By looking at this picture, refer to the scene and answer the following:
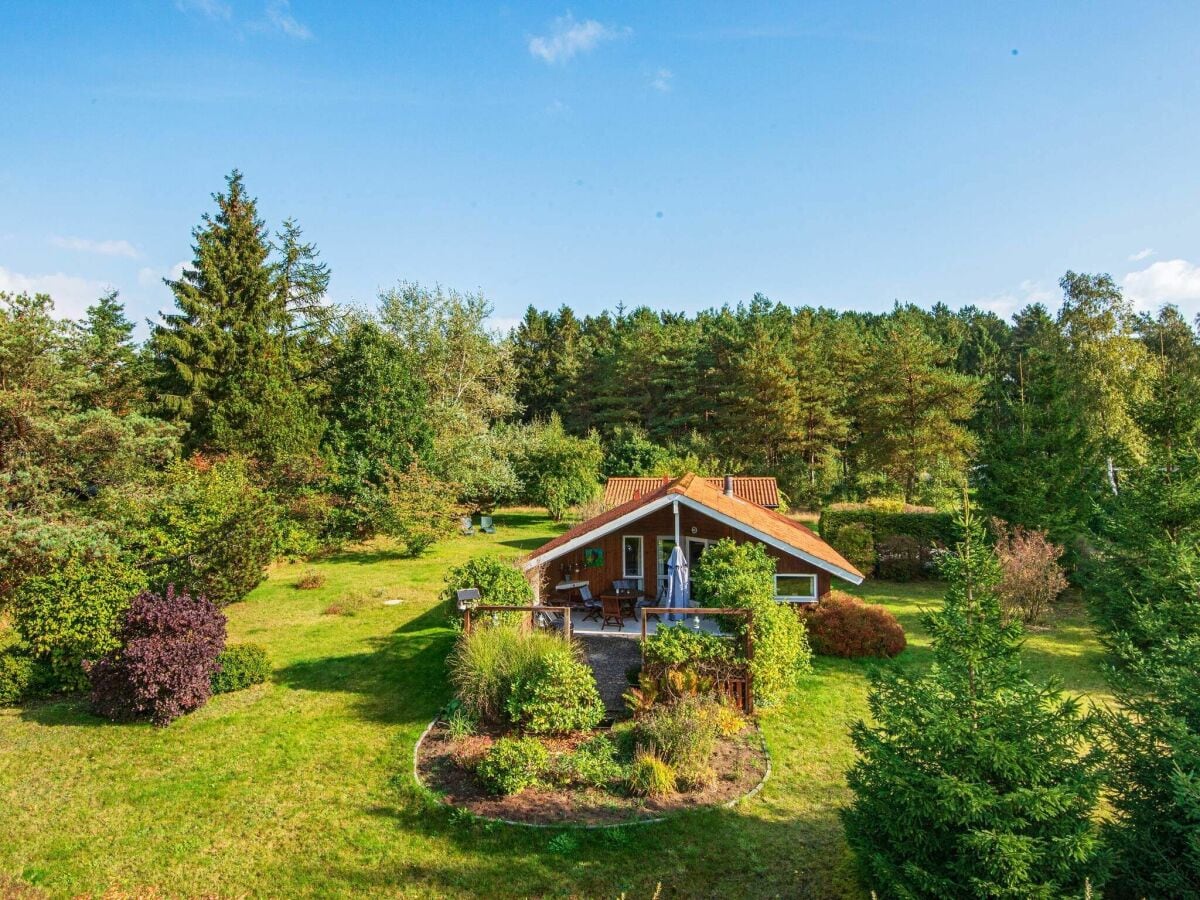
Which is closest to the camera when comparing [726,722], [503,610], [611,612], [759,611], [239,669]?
[726,722]

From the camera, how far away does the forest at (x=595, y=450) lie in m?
6.34

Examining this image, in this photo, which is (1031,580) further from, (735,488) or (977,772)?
(977,772)

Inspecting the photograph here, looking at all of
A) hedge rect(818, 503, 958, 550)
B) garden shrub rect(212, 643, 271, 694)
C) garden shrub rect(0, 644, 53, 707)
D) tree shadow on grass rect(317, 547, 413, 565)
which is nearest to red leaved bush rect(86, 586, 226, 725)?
garden shrub rect(212, 643, 271, 694)

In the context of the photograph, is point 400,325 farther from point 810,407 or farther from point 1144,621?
point 1144,621

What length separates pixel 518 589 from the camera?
1372 cm

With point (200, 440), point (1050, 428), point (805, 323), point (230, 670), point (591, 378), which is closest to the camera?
point (230, 670)

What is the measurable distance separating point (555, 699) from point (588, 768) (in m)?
1.43

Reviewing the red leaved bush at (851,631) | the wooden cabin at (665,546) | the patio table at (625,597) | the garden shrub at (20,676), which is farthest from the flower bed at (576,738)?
the garden shrub at (20,676)

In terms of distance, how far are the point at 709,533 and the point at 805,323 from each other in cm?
3339

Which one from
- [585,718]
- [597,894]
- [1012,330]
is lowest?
[597,894]

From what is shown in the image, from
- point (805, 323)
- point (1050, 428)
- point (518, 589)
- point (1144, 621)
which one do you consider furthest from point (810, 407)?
point (1144, 621)

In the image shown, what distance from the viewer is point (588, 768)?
973 centimetres

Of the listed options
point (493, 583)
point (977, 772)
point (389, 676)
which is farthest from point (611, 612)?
point (977, 772)

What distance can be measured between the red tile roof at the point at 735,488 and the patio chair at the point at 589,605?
5.29 meters
